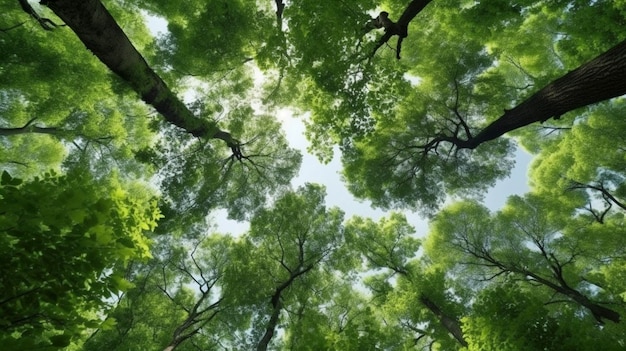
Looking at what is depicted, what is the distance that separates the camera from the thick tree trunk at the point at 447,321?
10.9 metres

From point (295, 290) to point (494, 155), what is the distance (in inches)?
363

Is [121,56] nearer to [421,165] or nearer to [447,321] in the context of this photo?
[421,165]

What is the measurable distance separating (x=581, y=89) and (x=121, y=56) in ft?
25.9

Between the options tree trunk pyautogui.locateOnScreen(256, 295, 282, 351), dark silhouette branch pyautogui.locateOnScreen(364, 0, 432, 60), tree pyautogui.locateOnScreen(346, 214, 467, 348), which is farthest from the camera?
tree pyautogui.locateOnScreen(346, 214, 467, 348)

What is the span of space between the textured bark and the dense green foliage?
6 cm

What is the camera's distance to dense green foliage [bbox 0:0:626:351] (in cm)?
852

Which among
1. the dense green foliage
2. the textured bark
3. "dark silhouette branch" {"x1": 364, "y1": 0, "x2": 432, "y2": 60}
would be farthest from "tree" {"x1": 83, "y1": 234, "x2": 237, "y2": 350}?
"dark silhouette branch" {"x1": 364, "y1": 0, "x2": 432, "y2": 60}

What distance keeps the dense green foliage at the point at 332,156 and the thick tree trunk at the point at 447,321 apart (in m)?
0.09

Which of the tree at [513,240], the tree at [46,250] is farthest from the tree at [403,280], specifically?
the tree at [46,250]

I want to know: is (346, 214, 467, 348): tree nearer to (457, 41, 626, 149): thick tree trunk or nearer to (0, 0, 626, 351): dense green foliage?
(0, 0, 626, 351): dense green foliage

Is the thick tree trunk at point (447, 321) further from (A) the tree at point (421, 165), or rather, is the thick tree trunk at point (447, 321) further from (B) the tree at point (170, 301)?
(B) the tree at point (170, 301)

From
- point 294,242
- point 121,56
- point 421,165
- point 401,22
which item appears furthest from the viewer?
point 294,242

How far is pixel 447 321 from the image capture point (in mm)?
11797

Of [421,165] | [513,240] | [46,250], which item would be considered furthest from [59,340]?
[513,240]
